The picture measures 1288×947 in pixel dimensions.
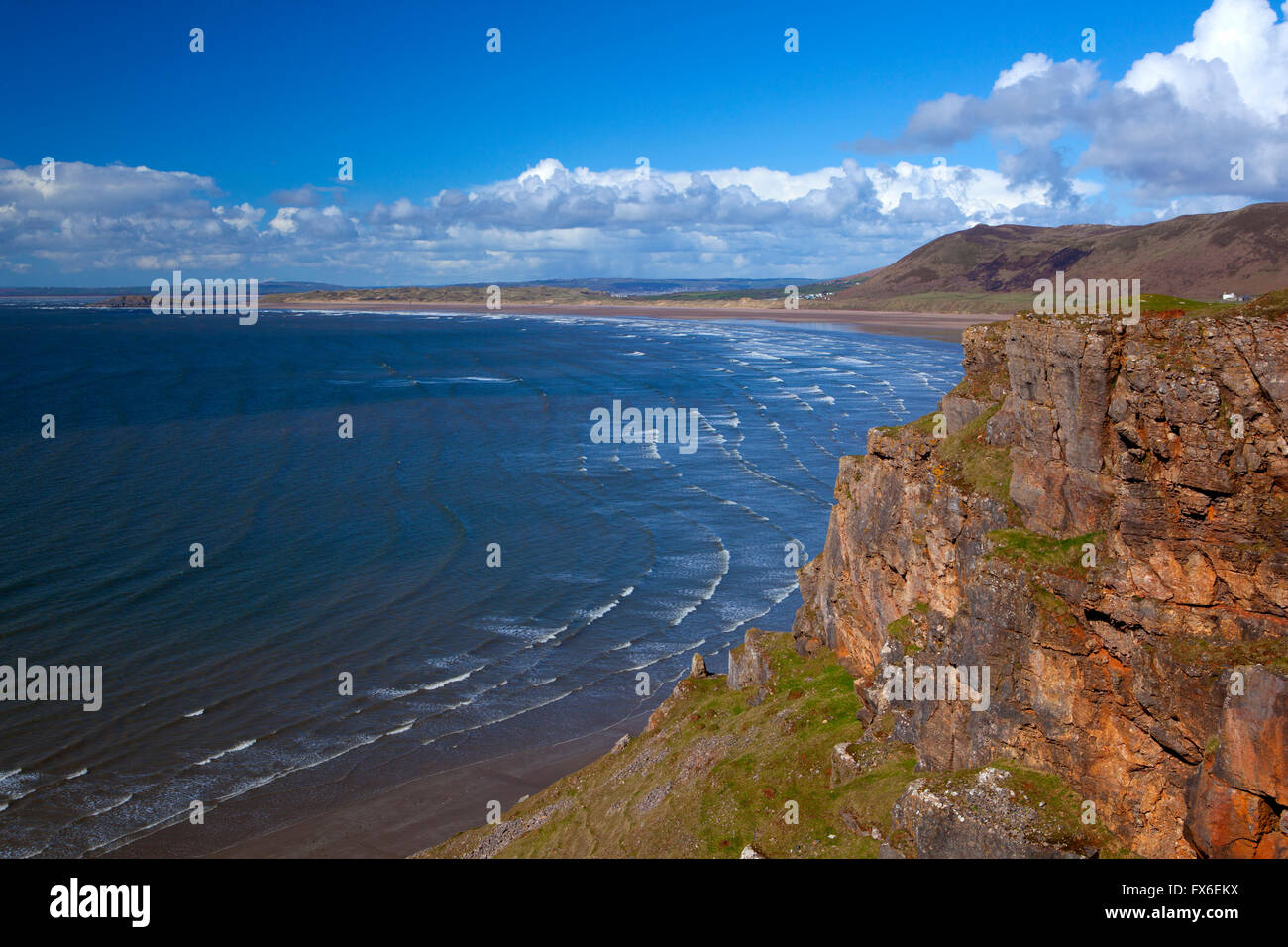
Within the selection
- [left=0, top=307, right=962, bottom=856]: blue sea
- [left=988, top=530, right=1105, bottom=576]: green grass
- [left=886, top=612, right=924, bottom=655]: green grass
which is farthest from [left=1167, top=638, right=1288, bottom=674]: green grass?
[left=0, top=307, right=962, bottom=856]: blue sea

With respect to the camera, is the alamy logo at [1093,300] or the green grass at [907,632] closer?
the alamy logo at [1093,300]

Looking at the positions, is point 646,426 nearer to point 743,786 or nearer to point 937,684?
point 743,786

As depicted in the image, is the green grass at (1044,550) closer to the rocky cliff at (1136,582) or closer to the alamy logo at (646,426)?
the rocky cliff at (1136,582)

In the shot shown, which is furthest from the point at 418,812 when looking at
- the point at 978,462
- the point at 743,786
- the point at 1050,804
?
the point at 978,462

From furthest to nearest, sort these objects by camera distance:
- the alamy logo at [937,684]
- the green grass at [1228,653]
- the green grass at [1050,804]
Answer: the alamy logo at [937,684] → the green grass at [1050,804] → the green grass at [1228,653]

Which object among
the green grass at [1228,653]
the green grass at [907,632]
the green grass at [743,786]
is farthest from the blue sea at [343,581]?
the green grass at [1228,653]
